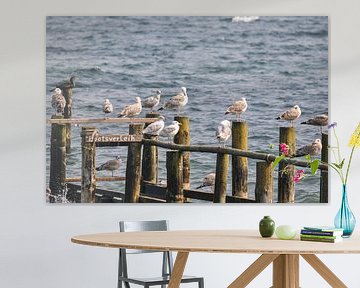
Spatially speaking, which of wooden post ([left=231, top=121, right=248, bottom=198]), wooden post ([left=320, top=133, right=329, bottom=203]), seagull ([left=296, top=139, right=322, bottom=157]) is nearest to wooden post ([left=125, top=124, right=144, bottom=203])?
wooden post ([left=231, top=121, right=248, bottom=198])

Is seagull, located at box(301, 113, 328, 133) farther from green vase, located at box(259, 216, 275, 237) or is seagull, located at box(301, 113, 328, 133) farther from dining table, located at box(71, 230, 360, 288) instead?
green vase, located at box(259, 216, 275, 237)

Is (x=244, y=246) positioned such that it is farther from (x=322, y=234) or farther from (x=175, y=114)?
(x=175, y=114)

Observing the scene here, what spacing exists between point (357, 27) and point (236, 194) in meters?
1.56

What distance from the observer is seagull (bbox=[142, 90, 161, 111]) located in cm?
662

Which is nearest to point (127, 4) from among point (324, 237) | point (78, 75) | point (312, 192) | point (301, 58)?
point (78, 75)

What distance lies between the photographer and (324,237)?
14.7 feet

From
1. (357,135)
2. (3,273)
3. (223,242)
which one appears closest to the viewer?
(223,242)

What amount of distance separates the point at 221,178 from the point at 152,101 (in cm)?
77

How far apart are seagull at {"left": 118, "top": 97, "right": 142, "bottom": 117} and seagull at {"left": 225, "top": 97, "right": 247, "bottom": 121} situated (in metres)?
0.66

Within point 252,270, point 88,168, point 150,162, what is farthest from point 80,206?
point 252,270

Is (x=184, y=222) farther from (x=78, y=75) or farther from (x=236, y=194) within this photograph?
(x=78, y=75)

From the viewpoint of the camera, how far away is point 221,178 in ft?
21.7

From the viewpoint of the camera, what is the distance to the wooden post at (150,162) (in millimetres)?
6645

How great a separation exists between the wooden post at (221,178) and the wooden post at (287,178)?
0.41m
